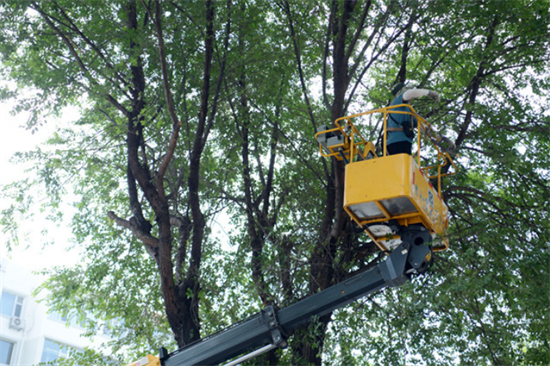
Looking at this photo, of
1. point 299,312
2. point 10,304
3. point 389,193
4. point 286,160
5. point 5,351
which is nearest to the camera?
point 389,193

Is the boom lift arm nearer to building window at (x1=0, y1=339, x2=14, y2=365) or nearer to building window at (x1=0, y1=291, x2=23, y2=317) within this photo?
building window at (x1=0, y1=291, x2=23, y2=317)

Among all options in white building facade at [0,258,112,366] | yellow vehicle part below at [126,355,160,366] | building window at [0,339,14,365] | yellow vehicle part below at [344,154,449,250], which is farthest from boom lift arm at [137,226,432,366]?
building window at [0,339,14,365]

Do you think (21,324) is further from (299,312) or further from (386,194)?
(386,194)

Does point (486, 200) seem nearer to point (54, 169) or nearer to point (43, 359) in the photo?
point (54, 169)

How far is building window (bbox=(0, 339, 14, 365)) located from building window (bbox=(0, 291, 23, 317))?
129 cm

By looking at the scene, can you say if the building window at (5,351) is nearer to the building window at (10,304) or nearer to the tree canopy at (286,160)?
the building window at (10,304)

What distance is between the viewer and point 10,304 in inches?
1097

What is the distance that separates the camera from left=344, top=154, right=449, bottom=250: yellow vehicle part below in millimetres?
7023

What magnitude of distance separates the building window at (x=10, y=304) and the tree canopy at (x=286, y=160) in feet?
50.0

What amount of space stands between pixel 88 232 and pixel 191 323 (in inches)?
219

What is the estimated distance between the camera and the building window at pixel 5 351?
27.3 m

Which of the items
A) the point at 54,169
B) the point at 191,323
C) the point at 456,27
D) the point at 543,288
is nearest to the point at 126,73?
the point at 54,169

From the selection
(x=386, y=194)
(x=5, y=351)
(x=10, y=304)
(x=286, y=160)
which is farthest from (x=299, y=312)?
(x=5, y=351)

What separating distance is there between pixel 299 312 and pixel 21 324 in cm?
2426
